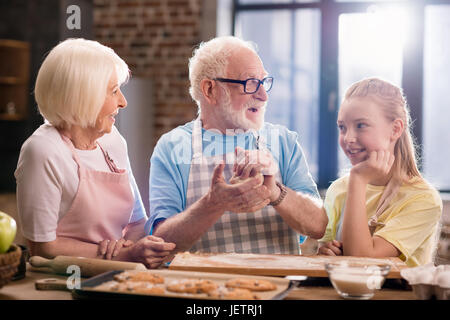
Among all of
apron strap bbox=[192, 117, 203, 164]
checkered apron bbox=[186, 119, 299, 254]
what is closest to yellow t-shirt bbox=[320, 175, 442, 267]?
checkered apron bbox=[186, 119, 299, 254]

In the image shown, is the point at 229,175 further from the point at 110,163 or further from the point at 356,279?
the point at 356,279

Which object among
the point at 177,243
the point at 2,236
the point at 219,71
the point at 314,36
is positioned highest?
the point at 314,36

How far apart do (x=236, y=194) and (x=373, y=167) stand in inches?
17.4

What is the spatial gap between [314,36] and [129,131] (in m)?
1.72

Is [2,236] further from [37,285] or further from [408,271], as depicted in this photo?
[408,271]

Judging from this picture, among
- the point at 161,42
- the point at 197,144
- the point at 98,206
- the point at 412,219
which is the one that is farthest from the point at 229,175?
the point at 161,42

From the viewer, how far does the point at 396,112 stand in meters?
1.89

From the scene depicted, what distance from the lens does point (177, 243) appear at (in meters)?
1.92

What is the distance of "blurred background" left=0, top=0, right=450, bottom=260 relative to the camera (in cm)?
428

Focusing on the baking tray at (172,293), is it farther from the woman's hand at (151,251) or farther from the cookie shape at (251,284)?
the woman's hand at (151,251)

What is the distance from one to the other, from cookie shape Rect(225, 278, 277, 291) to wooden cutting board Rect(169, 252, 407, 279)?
0.13 metres

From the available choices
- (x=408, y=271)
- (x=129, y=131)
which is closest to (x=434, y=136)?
(x=129, y=131)

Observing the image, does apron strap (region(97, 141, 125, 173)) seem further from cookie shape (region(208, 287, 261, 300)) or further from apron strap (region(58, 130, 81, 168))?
cookie shape (region(208, 287, 261, 300))
